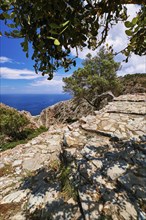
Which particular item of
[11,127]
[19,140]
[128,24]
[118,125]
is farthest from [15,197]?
[11,127]

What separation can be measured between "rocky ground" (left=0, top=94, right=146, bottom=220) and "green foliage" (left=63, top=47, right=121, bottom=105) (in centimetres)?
841

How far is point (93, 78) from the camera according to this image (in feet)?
57.1

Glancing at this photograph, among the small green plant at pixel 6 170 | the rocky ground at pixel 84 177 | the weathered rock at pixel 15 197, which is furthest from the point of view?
the small green plant at pixel 6 170

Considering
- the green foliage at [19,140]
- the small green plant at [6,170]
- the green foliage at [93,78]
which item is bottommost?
the green foliage at [19,140]

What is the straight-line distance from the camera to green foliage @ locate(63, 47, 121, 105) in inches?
680

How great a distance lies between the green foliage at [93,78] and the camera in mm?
17281

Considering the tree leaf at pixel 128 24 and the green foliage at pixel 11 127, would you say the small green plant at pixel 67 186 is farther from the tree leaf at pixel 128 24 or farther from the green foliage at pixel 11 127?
the green foliage at pixel 11 127

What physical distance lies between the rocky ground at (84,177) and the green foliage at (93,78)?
8409 millimetres

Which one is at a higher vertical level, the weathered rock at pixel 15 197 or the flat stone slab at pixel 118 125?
the flat stone slab at pixel 118 125

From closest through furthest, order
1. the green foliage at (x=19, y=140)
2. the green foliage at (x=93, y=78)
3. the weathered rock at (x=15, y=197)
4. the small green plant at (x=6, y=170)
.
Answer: the weathered rock at (x=15, y=197) → the small green plant at (x=6, y=170) → the green foliage at (x=19, y=140) → the green foliage at (x=93, y=78)

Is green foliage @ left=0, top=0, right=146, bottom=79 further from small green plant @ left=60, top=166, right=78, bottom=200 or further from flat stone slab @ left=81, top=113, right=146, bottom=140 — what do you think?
flat stone slab @ left=81, top=113, right=146, bottom=140

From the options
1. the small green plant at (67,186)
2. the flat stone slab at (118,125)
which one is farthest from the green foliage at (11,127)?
the small green plant at (67,186)

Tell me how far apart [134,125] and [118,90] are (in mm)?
11907

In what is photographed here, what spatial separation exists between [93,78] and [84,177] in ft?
42.0
